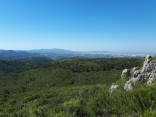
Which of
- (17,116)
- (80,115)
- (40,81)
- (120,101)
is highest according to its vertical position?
(120,101)

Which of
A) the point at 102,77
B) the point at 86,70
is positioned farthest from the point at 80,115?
the point at 86,70

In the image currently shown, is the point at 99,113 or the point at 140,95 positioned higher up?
the point at 140,95

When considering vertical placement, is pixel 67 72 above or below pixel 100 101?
below

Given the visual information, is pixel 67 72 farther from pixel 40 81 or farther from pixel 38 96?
pixel 38 96

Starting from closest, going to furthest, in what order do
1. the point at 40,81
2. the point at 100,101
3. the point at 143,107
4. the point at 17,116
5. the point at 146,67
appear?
the point at 143,107
the point at 100,101
the point at 17,116
the point at 146,67
the point at 40,81

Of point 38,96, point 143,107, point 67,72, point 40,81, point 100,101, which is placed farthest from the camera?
point 67,72

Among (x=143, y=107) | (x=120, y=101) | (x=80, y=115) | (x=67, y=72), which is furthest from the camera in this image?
(x=67, y=72)

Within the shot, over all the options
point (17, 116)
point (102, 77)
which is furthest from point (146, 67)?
point (102, 77)

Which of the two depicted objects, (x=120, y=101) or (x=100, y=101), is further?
(x=100, y=101)

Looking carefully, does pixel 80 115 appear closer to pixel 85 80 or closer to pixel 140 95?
pixel 140 95
